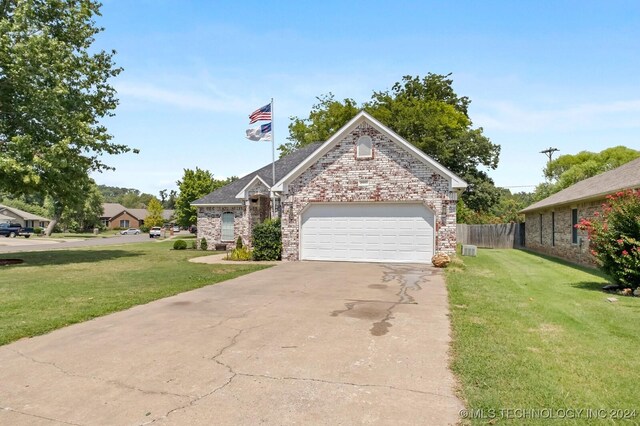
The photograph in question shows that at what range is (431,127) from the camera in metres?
40.7

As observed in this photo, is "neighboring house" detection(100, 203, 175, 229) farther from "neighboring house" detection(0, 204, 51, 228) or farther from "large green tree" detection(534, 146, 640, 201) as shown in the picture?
"large green tree" detection(534, 146, 640, 201)

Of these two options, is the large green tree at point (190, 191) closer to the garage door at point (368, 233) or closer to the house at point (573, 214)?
the garage door at point (368, 233)

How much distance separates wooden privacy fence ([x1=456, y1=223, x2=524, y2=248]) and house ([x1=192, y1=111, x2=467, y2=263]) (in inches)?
709

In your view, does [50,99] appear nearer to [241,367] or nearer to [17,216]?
[241,367]

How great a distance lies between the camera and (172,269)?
16.5 metres

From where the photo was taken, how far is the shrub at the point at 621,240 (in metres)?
10.9

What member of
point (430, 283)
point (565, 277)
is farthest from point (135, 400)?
point (565, 277)

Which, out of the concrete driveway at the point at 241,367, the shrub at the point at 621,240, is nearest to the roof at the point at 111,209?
the concrete driveway at the point at 241,367

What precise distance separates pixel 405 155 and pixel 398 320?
36.4 feet

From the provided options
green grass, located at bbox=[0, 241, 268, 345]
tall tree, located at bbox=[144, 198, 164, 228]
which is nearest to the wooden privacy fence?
green grass, located at bbox=[0, 241, 268, 345]

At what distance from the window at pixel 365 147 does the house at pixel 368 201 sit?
0.04 metres

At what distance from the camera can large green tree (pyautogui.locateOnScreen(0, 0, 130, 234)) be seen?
1819 centimetres

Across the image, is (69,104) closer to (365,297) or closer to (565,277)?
(365,297)

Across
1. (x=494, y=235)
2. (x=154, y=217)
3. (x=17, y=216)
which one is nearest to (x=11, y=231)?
(x=17, y=216)
